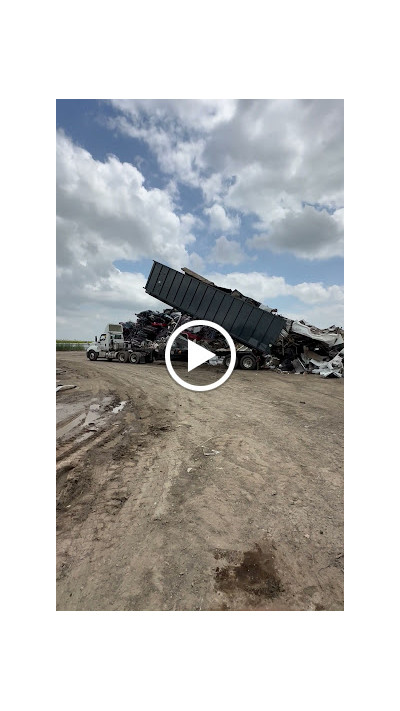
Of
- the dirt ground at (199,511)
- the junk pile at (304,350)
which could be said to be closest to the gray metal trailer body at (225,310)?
the junk pile at (304,350)

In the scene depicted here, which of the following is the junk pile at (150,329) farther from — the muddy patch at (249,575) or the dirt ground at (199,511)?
the muddy patch at (249,575)

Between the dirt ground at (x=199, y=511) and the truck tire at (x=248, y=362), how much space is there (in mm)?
7316

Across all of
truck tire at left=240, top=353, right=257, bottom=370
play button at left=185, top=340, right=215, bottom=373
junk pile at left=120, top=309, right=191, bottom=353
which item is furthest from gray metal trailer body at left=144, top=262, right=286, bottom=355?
play button at left=185, top=340, right=215, bottom=373

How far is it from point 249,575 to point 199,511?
923 mm

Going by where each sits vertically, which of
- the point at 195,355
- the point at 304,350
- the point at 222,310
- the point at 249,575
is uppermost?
the point at 222,310

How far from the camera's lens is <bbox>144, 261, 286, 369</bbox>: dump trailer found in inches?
550

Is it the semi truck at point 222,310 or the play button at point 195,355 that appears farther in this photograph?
the semi truck at point 222,310

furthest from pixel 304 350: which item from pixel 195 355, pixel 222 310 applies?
pixel 195 355

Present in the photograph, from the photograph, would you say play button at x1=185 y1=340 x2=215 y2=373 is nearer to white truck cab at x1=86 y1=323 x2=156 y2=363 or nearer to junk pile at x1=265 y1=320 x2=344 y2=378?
junk pile at x1=265 y1=320 x2=344 y2=378

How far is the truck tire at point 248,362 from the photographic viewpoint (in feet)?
46.8

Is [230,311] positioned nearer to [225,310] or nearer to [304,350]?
[225,310]

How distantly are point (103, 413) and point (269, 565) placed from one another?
5.21 meters

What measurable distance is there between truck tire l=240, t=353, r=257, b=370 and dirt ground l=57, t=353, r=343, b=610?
7.32 metres

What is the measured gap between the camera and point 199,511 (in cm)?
338
